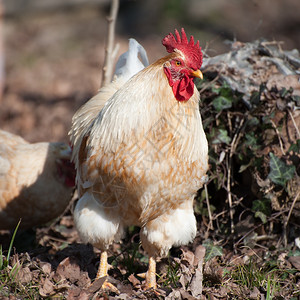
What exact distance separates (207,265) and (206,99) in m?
1.77

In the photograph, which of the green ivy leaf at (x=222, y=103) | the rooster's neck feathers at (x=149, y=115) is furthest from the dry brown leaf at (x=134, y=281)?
the green ivy leaf at (x=222, y=103)

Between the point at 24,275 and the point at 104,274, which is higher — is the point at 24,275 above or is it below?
above

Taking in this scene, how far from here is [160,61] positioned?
3.19 m

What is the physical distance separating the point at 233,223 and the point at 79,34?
8.82m

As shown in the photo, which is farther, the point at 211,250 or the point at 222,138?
the point at 222,138

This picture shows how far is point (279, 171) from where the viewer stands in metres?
3.91

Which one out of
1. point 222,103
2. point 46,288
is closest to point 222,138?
point 222,103

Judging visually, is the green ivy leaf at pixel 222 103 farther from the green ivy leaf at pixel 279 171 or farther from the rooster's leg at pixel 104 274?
the rooster's leg at pixel 104 274

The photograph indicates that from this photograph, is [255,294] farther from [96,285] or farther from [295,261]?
[96,285]

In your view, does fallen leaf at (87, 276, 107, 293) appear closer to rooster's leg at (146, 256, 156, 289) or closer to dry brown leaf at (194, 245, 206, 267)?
rooster's leg at (146, 256, 156, 289)

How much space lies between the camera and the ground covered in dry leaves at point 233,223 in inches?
132

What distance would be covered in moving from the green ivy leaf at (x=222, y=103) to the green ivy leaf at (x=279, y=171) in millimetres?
694

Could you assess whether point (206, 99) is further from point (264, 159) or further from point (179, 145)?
point (179, 145)

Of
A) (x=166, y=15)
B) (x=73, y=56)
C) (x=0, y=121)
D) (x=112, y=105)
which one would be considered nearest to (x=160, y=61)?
(x=112, y=105)
